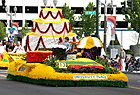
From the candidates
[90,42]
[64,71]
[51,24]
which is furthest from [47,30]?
[64,71]

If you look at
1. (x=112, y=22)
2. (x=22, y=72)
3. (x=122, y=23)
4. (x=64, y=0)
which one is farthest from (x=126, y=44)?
(x=22, y=72)

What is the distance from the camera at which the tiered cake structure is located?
78.4 feet

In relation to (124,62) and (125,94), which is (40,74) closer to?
(125,94)

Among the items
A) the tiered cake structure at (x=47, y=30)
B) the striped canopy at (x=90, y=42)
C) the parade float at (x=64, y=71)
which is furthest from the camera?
the tiered cake structure at (x=47, y=30)

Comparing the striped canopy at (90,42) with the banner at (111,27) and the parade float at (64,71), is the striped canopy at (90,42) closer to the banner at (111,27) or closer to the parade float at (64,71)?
the parade float at (64,71)

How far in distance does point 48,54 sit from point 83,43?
2729 millimetres

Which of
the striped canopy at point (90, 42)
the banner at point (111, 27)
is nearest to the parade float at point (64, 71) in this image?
the striped canopy at point (90, 42)

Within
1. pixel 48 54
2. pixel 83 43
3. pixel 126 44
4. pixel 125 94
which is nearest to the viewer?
pixel 125 94

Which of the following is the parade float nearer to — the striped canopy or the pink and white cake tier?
the striped canopy

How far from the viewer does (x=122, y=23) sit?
3661 inches

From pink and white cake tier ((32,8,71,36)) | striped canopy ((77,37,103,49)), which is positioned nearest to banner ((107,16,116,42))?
pink and white cake tier ((32,8,71,36))

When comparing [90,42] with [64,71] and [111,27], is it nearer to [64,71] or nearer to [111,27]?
[64,71]

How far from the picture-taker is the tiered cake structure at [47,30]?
23891 mm

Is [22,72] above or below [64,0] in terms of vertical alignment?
below
